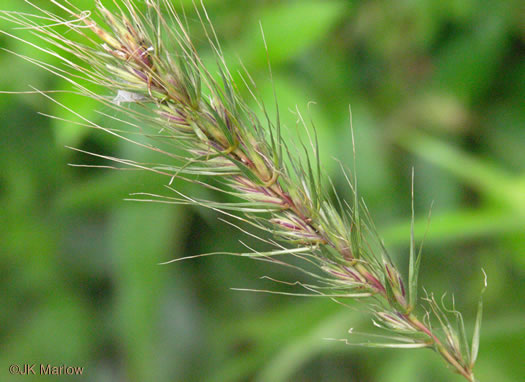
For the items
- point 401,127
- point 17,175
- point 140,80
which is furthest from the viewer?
point 401,127

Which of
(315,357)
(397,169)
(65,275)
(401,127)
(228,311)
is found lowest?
(315,357)

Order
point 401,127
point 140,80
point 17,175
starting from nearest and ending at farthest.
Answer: point 140,80 < point 17,175 < point 401,127

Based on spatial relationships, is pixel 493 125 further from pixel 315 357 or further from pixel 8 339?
pixel 8 339

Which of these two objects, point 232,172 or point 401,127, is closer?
point 232,172

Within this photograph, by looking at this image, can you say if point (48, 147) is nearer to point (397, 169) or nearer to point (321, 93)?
point (321, 93)

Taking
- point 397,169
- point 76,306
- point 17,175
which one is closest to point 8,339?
point 76,306

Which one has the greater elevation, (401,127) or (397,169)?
(401,127)
